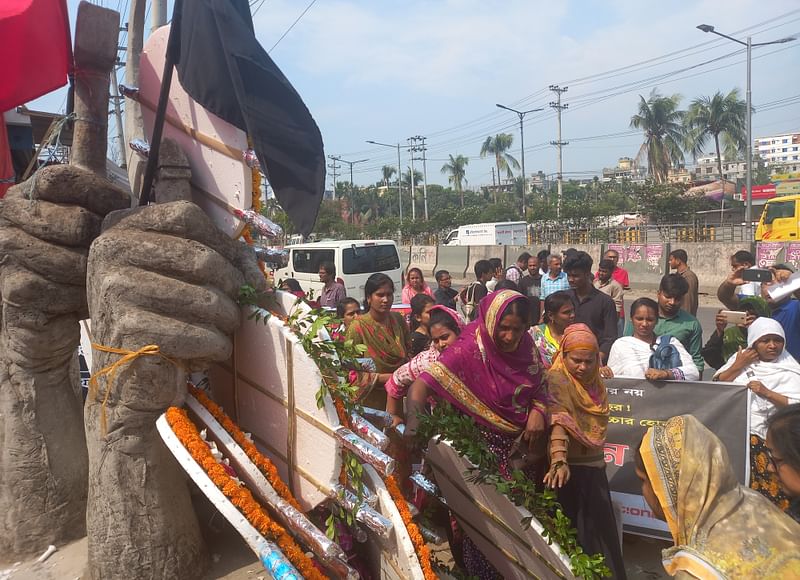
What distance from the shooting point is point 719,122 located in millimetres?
36375

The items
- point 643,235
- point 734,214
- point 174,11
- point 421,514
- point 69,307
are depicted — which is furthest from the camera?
point 734,214

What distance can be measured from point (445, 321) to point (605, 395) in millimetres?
1033

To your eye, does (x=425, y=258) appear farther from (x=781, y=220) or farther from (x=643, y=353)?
(x=643, y=353)

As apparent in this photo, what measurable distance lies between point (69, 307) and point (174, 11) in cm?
163

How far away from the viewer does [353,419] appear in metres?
2.78

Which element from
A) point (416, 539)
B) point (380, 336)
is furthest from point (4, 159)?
point (416, 539)

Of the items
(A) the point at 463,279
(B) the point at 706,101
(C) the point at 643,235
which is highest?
(B) the point at 706,101

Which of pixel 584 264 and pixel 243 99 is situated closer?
pixel 243 99

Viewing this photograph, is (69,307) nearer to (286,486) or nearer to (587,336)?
(286,486)

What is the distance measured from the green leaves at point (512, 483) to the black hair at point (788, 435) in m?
1.13

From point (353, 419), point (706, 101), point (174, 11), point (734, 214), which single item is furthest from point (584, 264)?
point (706, 101)

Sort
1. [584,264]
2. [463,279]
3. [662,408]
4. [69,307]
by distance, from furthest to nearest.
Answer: [463,279] → [584,264] → [662,408] → [69,307]

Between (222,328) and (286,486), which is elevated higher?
(222,328)

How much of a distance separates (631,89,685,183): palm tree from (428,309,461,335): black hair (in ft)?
131
